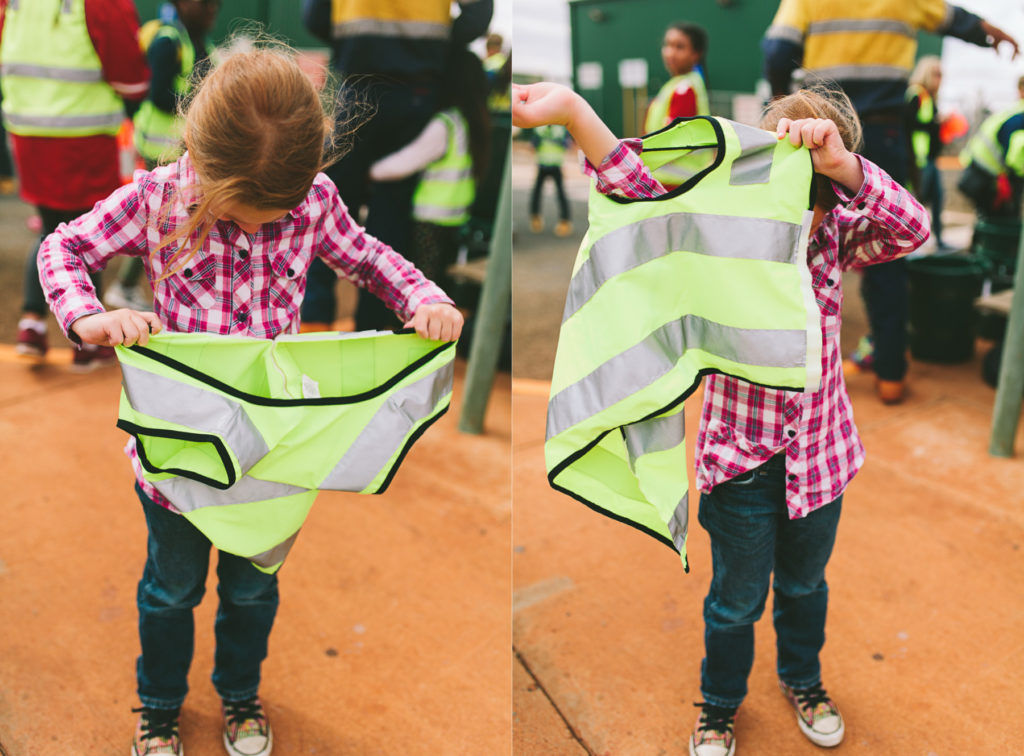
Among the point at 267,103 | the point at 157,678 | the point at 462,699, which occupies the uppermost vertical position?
the point at 267,103

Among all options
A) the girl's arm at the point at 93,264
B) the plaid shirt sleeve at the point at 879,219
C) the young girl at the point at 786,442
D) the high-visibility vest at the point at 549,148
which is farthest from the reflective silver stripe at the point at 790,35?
the high-visibility vest at the point at 549,148

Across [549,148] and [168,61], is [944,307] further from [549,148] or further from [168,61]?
[549,148]

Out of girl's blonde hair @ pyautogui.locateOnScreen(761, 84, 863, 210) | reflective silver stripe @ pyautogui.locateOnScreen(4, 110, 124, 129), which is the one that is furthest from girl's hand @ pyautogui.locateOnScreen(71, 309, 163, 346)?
reflective silver stripe @ pyautogui.locateOnScreen(4, 110, 124, 129)

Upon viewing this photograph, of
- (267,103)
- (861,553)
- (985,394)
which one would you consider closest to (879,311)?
(985,394)

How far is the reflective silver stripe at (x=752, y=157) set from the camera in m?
1.63

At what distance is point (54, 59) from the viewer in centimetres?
388

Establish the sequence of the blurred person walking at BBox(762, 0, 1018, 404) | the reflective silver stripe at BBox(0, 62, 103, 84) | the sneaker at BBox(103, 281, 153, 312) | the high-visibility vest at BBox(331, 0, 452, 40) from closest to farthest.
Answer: the high-visibility vest at BBox(331, 0, 452, 40) < the blurred person walking at BBox(762, 0, 1018, 404) < the reflective silver stripe at BBox(0, 62, 103, 84) < the sneaker at BBox(103, 281, 153, 312)

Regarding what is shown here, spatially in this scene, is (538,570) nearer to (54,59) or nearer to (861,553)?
(861,553)

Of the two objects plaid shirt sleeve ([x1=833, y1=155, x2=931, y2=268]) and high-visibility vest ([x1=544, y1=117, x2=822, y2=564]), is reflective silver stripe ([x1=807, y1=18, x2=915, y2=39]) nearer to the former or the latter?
plaid shirt sleeve ([x1=833, y1=155, x2=931, y2=268])

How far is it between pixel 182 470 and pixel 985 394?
13.4 ft

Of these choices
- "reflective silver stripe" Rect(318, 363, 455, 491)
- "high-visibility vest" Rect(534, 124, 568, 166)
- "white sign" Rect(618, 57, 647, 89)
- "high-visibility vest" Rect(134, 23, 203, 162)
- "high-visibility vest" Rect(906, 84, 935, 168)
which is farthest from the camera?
"white sign" Rect(618, 57, 647, 89)

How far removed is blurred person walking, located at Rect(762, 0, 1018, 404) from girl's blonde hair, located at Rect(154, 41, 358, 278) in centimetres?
278

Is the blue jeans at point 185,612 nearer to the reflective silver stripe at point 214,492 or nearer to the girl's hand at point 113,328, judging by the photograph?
the reflective silver stripe at point 214,492

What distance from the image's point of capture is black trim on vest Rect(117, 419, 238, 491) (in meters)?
1.60
